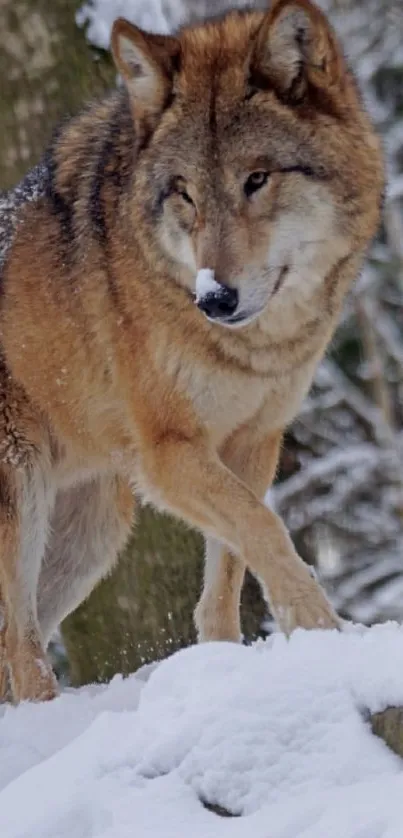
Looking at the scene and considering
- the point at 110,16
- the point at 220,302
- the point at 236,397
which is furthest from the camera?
the point at 110,16

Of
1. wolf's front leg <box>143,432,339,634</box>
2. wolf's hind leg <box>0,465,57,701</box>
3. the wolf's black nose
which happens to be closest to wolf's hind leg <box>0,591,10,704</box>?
wolf's hind leg <box>0,465,57,701</box>

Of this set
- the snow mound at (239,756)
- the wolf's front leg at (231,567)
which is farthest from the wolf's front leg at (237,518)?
the snow mound at (239,756)

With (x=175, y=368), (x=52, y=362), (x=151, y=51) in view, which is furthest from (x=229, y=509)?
(x=151, y=51)

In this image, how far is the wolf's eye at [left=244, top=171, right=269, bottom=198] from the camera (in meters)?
4.55

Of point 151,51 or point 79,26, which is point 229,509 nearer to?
point 151,51

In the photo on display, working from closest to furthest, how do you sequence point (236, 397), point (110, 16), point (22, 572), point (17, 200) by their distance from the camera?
point (236, 397) → point (22, 572) → point (17, 200) → point (110, 16)

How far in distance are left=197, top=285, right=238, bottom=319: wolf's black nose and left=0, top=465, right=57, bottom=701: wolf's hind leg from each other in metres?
1.50

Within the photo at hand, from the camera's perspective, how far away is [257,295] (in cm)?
448

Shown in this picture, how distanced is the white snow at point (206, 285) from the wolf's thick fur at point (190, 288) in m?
0.07

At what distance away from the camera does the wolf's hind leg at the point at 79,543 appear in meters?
6.13

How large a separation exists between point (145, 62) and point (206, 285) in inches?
39.2

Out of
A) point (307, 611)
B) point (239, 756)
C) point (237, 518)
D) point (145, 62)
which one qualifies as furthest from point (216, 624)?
point (239, 756)

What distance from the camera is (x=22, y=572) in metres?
5.55

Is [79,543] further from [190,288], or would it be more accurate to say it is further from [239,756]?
[239,756]
